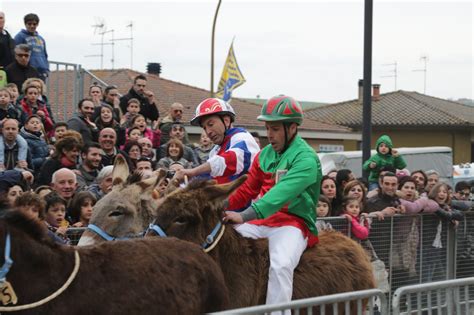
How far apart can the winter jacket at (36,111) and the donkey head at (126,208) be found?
17.4 ft

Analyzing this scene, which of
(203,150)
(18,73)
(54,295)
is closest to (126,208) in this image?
(54,295)

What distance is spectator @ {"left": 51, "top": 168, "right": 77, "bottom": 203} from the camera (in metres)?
9.89

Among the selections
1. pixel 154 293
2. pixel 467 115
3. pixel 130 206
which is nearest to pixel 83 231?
pixel 130 206

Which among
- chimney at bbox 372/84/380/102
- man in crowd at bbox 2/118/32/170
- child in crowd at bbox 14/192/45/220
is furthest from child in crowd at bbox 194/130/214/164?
chimney at bbox 372/84/380/102

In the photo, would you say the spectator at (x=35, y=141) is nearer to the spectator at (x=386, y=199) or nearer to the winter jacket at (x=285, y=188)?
the spectator at (x=386, y=199)

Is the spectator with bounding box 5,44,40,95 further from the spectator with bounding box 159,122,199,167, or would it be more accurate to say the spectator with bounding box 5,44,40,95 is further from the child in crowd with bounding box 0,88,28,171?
the spectator with bounding box 159,122,199,167

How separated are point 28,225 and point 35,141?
718cm

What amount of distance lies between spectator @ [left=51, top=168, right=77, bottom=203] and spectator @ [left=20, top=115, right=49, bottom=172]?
97.3 inches

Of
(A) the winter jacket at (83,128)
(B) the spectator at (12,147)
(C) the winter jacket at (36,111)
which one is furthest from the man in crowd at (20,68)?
(B) the spectator at (12,147)

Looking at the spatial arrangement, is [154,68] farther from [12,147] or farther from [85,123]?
[12,147]

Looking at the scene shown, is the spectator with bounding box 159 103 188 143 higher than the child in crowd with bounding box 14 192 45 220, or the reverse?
the spectator with bounding box 159 103 188 143

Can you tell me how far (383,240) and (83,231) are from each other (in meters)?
4.96

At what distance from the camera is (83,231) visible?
861 centimetres

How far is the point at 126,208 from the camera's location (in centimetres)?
838
